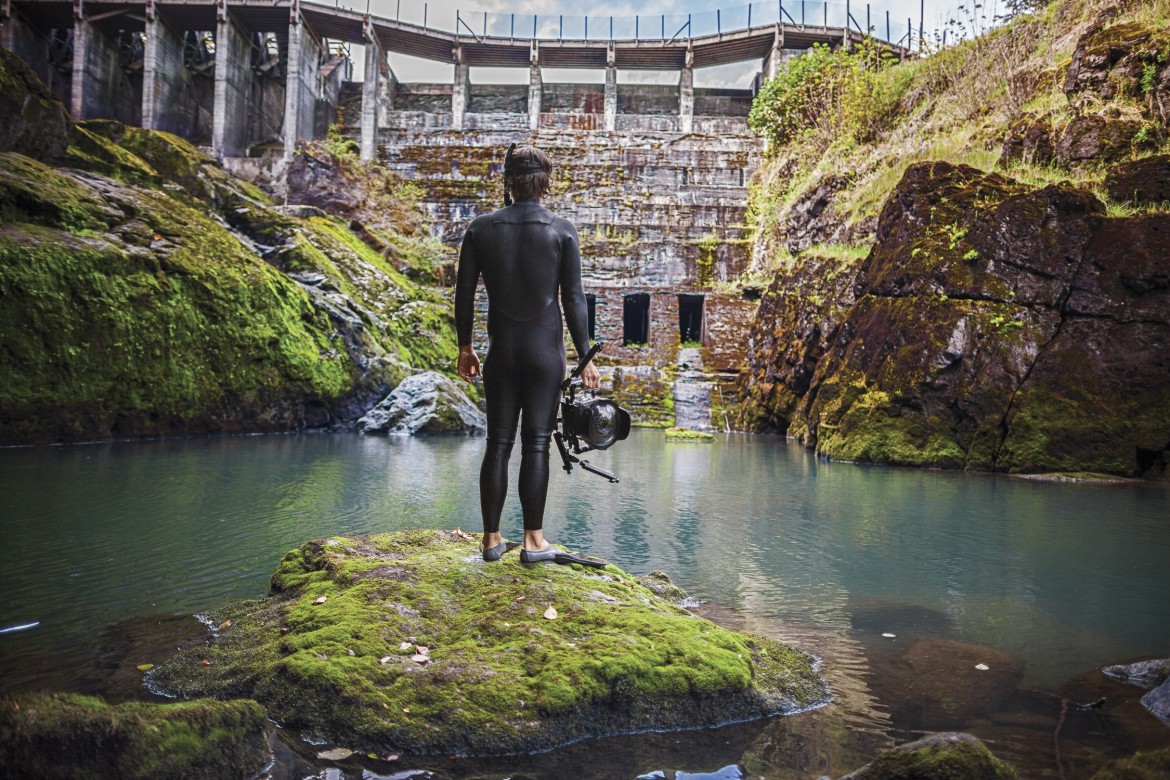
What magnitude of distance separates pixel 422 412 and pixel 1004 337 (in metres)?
11.1

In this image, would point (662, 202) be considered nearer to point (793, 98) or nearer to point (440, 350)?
point (793, 98)

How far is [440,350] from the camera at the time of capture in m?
23.8

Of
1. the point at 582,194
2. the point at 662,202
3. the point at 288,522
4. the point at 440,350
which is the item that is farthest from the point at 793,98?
the point at 288,522

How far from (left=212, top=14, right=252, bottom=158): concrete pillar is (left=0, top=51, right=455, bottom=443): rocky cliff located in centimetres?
1329

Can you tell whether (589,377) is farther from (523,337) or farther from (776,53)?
(776,53)

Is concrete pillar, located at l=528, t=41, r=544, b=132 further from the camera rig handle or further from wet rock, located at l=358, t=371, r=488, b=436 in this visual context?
the camera rig handle

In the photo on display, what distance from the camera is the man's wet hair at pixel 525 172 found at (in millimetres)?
4023

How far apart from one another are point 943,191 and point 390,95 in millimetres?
30775

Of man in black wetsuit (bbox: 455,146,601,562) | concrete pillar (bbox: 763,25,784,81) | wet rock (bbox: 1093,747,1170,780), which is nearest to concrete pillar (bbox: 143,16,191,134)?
concrete pillar (bbox: 763,25,784,81)

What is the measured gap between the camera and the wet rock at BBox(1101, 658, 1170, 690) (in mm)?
3139

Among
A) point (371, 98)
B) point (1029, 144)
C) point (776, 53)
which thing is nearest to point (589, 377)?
point (1029, 144)

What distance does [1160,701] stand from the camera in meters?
2.87

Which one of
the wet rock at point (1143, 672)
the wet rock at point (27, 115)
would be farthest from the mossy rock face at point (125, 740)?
the wet rock at point (27, 115)

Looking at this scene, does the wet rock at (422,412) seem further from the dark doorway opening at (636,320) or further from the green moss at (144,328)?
the dark doorway opening at (636,320)
